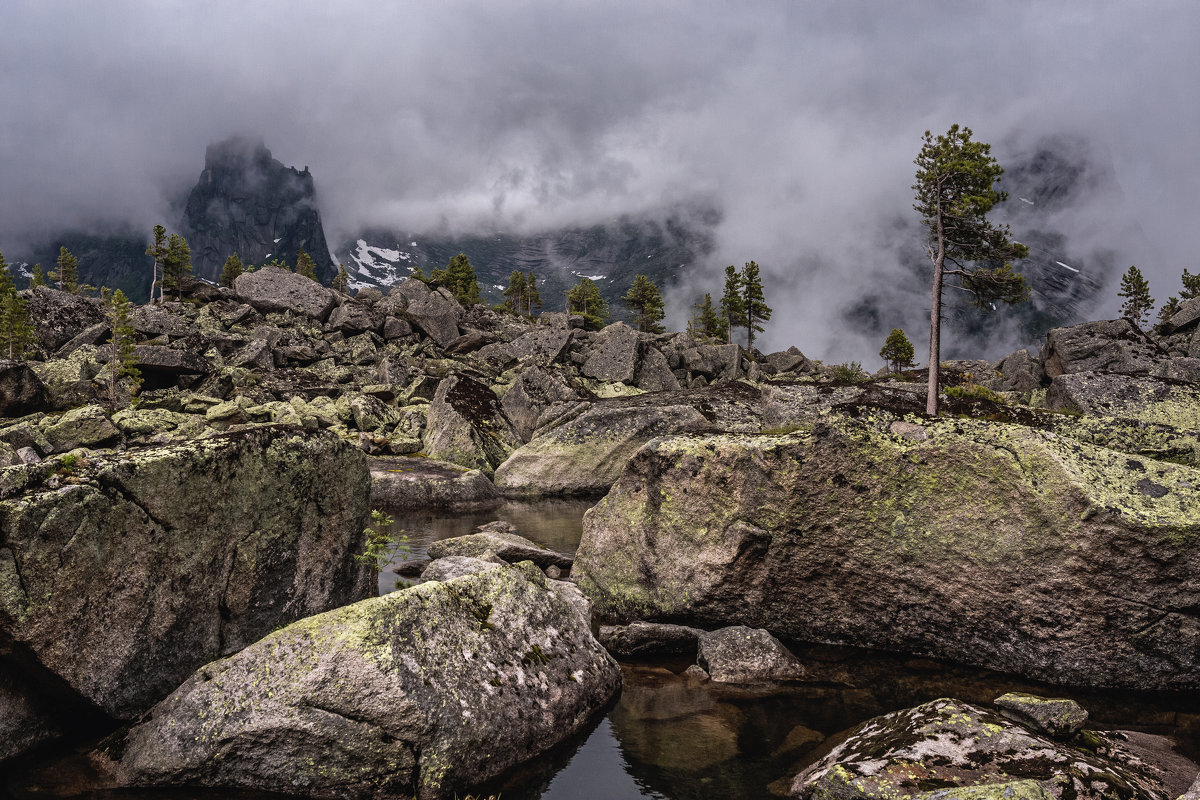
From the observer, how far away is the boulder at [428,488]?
3069 centimetres

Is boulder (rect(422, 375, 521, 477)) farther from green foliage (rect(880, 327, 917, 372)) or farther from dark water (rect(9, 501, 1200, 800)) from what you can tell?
green foliage (rect(880, 327, 917, 372))

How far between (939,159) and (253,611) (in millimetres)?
38367

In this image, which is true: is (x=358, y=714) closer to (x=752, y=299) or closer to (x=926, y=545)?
(x=926, y=545)

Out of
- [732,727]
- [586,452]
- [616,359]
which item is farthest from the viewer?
[616,359]

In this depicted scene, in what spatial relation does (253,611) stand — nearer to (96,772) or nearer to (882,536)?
(96,772)

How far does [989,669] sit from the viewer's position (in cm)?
1124

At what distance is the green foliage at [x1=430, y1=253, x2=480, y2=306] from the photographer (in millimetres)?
126062

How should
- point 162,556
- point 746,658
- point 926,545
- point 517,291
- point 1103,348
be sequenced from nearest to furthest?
1. point 162,556
2. point 746,658
3. point 926,545
4. point 1103,348
5. point 517,291

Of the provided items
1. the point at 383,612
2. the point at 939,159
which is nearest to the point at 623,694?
the point at 383,612

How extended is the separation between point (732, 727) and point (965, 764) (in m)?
3.37

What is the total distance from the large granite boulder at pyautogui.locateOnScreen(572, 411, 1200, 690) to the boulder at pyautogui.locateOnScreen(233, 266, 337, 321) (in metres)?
80.1

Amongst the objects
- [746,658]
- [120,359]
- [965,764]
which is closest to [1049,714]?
[965,764]

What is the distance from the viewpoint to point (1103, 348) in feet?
166

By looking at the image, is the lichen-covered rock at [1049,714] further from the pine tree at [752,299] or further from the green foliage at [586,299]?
the green foliage at [586,299]
